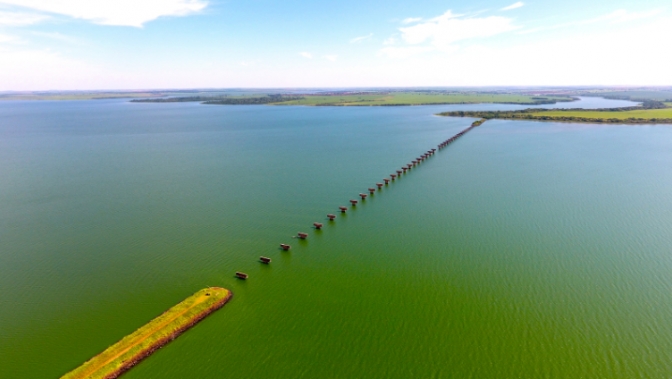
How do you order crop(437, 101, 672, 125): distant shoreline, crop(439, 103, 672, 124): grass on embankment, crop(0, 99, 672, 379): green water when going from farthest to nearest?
crop(439, 103, 672, 124): grass on embankment < crop(437, 101, 672, 125): distant shoreline < crop(0, 99, 672, 379): green water

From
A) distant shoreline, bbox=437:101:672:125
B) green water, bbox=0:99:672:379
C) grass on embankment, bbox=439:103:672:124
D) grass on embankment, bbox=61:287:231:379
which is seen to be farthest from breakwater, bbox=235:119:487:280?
grass on embankment, bbox=439:103:672:124

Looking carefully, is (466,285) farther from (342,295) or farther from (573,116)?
(573,116)

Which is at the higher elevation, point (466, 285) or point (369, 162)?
point (369, 162)

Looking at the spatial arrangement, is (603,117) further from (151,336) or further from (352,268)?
(151,336)

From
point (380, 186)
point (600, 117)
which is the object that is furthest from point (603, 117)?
Answer: point (380, 186)

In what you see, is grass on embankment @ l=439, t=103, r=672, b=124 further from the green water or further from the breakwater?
the green water

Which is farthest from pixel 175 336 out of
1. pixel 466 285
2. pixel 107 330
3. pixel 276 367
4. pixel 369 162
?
pixel 369 162
